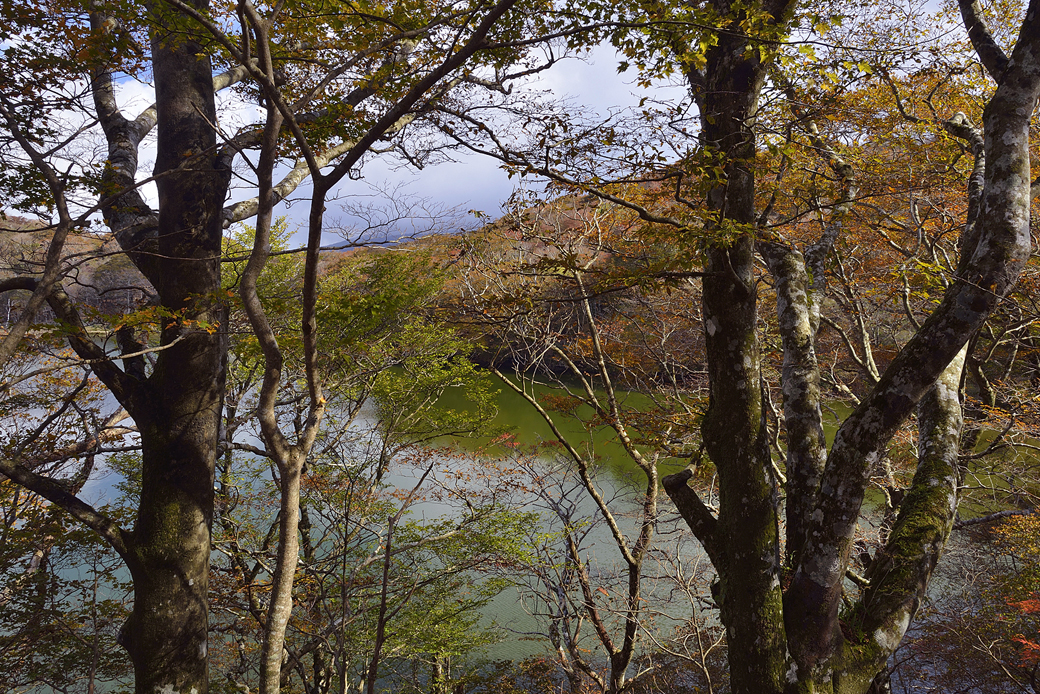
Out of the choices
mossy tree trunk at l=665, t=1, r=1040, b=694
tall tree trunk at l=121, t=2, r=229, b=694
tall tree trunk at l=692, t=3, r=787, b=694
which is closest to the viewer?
mossy tree trunk at l=665, t=1, r=1040, b=694

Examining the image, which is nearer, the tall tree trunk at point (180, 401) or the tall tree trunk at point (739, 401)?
the tall tree trunk at point (739, 401)

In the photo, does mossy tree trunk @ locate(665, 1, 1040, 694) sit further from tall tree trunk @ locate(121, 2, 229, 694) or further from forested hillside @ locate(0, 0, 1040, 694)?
tall tree trunk @ locate(121, 2, 229, 694)

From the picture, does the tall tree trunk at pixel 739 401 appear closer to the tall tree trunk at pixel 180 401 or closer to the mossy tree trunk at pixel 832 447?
the mossy tree trunk at pixel 832 447

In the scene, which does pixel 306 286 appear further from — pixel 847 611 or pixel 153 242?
pixel 847 611

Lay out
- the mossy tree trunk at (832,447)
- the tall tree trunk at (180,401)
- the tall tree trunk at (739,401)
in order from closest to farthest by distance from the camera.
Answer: the mossy tree trunk at (832,447)
the tall tree trunk at (739,401)
the tall tree trunk at (180,401)

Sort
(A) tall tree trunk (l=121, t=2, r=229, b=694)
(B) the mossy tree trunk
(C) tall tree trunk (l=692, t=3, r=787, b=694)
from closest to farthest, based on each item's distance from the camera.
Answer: (B) the mossy tree trunk → (C) tall tree trunk (l=692, t=3, r=787, b=694) → (A) tall tree trunk (l=121, t=2, r=229, b=694)

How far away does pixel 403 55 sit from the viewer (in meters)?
4.73

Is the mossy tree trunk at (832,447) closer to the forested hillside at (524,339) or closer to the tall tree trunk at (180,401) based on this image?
the forested hillside at (524,339)

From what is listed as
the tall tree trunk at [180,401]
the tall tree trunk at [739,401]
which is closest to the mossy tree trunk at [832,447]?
the tall tree trunk at [739,401]

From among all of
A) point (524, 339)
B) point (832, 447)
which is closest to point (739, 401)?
point (832, 447)

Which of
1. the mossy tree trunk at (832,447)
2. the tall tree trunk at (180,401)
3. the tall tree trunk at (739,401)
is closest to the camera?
the mossy tree trunk at (832,447)

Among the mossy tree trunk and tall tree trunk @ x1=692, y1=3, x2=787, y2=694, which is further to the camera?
tall tree trunk @ x1=692, y1=3, x2=787, y2=694

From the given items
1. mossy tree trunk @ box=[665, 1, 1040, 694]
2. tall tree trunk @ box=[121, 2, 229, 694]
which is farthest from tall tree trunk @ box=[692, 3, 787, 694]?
tall tree trunk @ box=[121, 2, 229, 694]

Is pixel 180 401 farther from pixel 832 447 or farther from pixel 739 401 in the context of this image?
pixel 832 447
